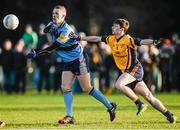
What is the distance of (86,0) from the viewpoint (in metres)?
49.4

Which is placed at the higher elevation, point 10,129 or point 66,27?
point 66,27

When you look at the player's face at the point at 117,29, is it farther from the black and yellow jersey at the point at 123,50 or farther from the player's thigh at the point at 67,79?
the player's thigh at the point at 67,79

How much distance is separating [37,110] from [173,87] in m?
13.6

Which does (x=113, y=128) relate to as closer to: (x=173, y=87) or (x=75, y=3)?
(x=173, y=87)

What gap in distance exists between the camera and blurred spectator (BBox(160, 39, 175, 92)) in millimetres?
30516

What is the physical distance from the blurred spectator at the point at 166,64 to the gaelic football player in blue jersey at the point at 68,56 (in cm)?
1463

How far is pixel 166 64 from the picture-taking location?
31.0 metres

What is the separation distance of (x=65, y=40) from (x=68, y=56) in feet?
1.45

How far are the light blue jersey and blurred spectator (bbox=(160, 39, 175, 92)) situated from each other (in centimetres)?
1477

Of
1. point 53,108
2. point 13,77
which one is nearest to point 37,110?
point 53,108

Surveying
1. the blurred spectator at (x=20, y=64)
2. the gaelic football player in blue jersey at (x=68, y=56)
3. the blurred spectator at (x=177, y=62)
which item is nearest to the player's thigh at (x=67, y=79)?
the gaelic football player in blue jersey at (x=68, y=56)

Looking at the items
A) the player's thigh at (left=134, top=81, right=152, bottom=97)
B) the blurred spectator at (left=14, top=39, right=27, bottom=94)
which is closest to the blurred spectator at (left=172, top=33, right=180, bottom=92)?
the blurred spectator at (left=14, top=39, right=27, bottom=94)

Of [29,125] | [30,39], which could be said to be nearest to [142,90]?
[29,125]

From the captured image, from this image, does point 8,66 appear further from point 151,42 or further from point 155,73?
point 151,42
